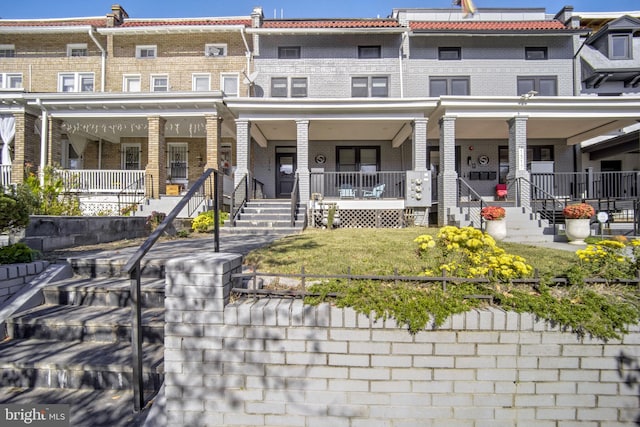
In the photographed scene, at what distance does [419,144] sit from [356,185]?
3.06 meters

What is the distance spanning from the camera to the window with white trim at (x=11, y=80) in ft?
48.3

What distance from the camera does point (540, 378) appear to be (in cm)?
246

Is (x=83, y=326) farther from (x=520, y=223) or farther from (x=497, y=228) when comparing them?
(x=520, y=223)

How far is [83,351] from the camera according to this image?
2.93 m

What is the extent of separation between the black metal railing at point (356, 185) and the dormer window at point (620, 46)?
10434 millimetres

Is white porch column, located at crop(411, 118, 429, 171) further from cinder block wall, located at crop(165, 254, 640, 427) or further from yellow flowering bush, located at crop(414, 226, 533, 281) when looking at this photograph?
cinder block wall, located at crop(165, 254, 640, 427)

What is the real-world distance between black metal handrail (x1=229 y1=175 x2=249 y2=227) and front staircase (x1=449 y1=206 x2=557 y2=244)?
6.32 meters

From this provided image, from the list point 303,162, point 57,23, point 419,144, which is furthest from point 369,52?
point 57,23

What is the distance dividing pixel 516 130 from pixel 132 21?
17223 mm

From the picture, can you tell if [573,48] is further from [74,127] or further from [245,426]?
→ [74,127]

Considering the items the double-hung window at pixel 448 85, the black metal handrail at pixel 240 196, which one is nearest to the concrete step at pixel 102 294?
the black metal handrail at pixel 240 196

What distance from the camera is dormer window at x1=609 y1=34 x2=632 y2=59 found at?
544 inches

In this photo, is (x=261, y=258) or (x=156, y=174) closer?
(x=261, y=258)

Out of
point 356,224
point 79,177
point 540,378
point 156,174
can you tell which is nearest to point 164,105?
point 156,174
